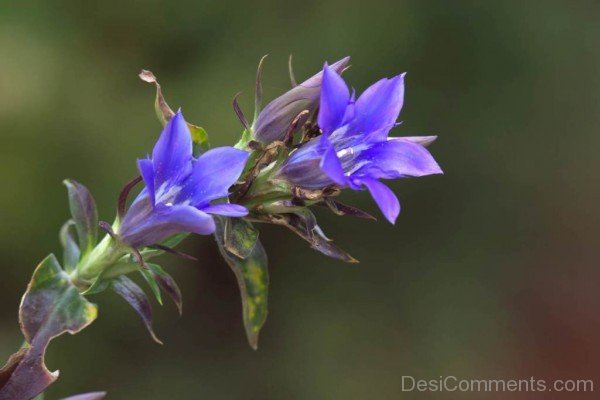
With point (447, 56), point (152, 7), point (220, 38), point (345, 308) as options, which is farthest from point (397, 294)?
point (152, 7)

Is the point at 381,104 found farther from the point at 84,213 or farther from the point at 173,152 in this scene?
the point at 84,213

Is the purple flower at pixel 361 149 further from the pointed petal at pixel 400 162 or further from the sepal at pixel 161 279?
the sepal at pixel 161 279

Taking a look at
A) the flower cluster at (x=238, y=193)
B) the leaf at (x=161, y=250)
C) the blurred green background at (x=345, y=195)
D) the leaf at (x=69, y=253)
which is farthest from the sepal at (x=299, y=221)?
the blurred green background at (x=345, y=195)

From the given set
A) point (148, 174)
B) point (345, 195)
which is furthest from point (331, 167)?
point (345, 195)

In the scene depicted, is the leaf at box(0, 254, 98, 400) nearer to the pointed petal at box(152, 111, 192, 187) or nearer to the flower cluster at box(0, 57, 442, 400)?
the flower cluster at box(0, 57, 442, 400)

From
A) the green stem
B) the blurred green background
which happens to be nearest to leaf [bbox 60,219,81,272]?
the green stem

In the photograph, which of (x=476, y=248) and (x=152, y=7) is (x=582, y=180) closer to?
(x=476, y=248)

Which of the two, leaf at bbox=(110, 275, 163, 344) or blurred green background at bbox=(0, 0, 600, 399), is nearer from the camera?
leaf at bbox=(110, 275, 163, 344)
